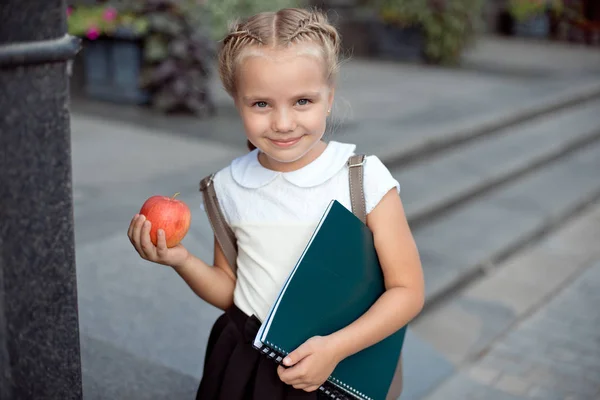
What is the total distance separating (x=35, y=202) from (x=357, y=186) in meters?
0.69

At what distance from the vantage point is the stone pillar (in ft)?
3.79

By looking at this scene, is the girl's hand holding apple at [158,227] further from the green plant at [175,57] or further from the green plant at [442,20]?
the green plant at [442,20]

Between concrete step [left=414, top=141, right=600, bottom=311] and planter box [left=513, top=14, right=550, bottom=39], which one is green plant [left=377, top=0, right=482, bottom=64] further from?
planter box [left=513, top=14, right=550, bottom=39]

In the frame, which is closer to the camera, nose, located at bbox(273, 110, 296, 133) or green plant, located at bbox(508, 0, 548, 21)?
nose, located at bbox(273, 110, 296, 133)

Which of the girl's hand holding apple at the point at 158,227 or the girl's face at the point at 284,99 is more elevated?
the girl's face at the point at 284,99

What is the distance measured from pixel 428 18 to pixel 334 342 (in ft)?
28.3

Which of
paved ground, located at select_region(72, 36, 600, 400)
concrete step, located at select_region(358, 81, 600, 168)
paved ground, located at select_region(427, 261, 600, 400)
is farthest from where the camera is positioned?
concrete step, located at select_region(358, 81, 600, 168)

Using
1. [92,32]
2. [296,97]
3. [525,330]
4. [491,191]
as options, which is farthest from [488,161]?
[296,97]

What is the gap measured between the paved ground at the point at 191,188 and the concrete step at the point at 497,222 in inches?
0.7

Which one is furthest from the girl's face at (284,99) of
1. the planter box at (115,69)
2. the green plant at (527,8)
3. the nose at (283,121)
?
the green plant at (527,8)

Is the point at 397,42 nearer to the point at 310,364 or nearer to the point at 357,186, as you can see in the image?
the point at 357,186

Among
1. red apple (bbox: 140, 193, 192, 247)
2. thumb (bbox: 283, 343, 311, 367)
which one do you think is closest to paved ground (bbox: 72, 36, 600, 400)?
red apple (bbox: 140, 193, 192, 247)

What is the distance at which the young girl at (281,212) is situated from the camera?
1546 mm

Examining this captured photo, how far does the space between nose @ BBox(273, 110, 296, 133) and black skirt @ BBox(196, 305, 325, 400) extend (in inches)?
17.2
